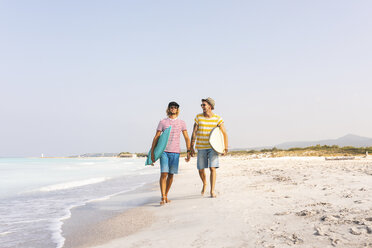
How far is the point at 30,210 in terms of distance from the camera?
621 centimetres

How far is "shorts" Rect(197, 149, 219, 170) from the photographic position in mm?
6281

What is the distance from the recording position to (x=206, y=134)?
6.29 meters

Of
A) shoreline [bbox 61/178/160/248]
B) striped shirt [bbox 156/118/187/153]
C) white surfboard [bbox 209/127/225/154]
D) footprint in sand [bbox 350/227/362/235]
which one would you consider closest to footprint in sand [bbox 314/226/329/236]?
footprint in sand [bbox 350/227/362/235]

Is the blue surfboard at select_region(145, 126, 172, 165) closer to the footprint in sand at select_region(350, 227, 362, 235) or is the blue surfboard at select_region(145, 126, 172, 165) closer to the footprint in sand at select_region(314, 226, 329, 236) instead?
the footprint in sand at select_region(314, 226, 329, 236)

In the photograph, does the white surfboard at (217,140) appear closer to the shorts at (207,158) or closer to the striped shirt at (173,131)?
the shorts at (207,158)

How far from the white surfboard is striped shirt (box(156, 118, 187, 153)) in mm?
683

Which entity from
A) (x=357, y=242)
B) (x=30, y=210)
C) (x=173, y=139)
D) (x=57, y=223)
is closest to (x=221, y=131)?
(x=173, y=139)

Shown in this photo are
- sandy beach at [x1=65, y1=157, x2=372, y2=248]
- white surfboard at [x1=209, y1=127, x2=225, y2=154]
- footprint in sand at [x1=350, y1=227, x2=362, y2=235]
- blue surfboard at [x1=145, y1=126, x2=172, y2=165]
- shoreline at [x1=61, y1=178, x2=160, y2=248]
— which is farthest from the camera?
white surfboard at [x1=209, y1=127, x2=225, y2=154]

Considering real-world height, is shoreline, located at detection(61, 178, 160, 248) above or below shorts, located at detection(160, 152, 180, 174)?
below

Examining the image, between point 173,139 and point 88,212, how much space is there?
7.10 ft

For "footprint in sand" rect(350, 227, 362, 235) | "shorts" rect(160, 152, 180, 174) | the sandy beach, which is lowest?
the sandy beach

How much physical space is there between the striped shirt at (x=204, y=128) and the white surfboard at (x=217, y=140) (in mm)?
120

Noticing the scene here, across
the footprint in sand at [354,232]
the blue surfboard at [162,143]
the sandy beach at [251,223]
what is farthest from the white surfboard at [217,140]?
the footprint in sand at [354,232]

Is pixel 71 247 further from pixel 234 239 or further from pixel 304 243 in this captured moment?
pixel 304 243
